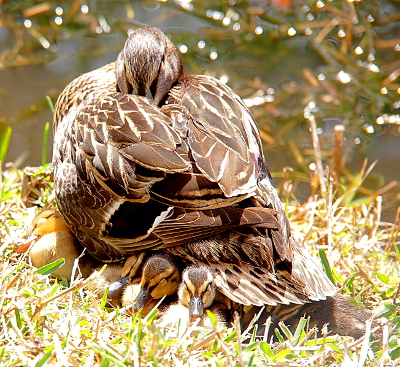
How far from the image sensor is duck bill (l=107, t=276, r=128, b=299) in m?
2.94

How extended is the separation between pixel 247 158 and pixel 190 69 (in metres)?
3.14

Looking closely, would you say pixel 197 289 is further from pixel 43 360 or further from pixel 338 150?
pixel 338 150

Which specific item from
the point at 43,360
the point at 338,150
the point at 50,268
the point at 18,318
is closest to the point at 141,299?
the point at 50,268

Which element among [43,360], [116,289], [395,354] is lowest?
[395,354]

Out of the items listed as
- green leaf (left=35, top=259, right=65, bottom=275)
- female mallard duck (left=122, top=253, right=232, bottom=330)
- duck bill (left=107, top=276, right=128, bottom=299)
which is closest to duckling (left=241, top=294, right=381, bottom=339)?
female mallard duck (left=122, top=253, right=232, bottom=330)

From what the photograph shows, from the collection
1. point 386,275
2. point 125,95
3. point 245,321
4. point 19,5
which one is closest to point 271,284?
point 245,321

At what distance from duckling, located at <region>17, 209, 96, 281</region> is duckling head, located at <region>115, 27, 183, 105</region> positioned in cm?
78

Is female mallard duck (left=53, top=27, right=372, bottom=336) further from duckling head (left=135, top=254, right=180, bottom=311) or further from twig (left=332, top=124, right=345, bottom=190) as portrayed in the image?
twig (left=332, top=124, right=345, bottom=190)

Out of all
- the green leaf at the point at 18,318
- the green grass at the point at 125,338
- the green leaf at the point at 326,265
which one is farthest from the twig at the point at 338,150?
the green leaf at the point at 18,318

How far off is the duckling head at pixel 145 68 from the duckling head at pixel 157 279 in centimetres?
82

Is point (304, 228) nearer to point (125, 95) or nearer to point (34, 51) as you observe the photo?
point (125, 95)

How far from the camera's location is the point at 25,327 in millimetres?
2500

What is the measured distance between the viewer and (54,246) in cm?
317

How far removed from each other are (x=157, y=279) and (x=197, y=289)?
0.63ft
